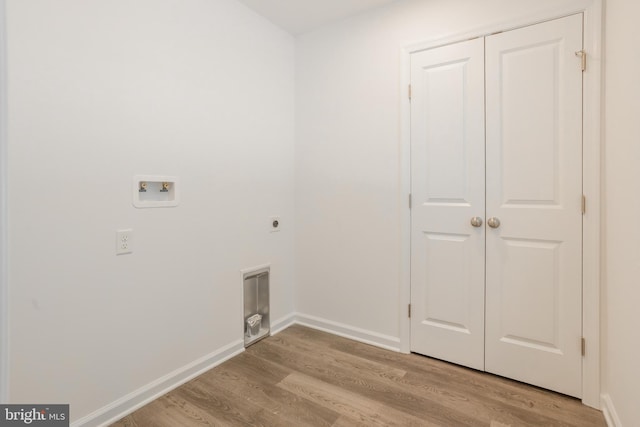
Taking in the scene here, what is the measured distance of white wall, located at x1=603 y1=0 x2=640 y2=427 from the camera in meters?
1.30

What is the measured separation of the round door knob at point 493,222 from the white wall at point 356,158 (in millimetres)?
542

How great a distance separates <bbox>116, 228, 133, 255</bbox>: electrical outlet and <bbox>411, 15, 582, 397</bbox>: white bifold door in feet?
5.77

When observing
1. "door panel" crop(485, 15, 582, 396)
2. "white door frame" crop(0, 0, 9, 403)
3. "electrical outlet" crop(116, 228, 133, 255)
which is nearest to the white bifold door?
"door panel" crop(485, 15, 582, 396)

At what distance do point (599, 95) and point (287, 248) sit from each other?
2.28 meters

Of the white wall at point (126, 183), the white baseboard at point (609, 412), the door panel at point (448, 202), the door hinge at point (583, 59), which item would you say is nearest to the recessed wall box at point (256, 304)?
the white wall at point (126, 183)

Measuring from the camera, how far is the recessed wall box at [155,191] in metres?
1.72

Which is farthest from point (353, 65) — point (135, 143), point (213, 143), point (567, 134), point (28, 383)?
point (28, 383)

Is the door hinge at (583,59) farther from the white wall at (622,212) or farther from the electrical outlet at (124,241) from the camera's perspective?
the electrical outlet at (124,241)

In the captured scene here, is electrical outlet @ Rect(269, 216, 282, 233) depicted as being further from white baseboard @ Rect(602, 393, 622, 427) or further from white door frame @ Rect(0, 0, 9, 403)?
white baseboard @ Rect(602, 393, 622, 427)

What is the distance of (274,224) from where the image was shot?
8.67 ft

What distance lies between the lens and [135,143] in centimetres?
170

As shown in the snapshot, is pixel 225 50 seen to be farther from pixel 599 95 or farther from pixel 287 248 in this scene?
pixel 599 95

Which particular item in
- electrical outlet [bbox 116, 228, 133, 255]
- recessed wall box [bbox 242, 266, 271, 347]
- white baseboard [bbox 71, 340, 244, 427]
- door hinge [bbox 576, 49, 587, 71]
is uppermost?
door hinge [bbox 576, 49, 587, 71]

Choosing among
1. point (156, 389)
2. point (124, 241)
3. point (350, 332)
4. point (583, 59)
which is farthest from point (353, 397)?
point (583, 59)
